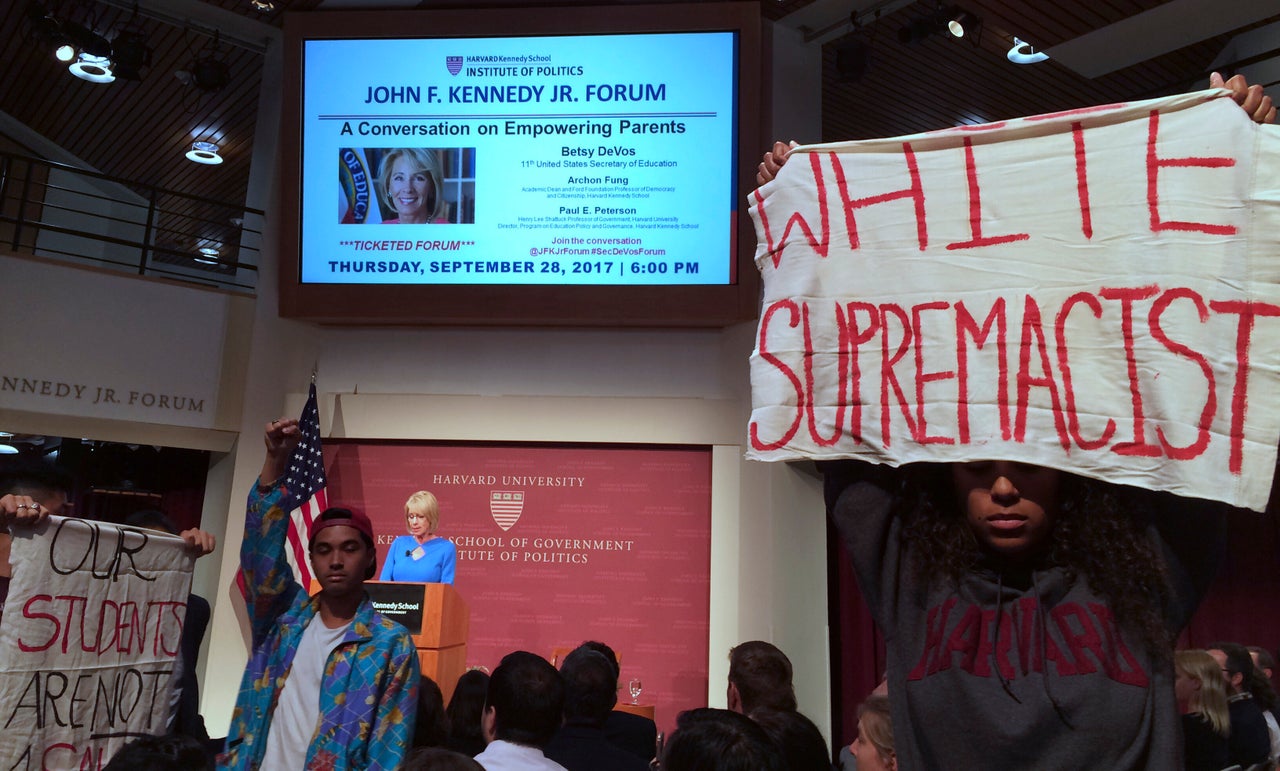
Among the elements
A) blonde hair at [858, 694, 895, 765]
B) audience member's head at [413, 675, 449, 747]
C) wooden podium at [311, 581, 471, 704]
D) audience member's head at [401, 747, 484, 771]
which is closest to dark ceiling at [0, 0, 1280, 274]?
wooden podium at [311, 581, 471, 704]

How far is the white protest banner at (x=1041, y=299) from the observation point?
1.55 m

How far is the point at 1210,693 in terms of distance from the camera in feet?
10.5

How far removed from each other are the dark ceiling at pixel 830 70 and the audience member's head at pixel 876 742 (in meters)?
4.38

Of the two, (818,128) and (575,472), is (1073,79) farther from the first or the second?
(575,472)

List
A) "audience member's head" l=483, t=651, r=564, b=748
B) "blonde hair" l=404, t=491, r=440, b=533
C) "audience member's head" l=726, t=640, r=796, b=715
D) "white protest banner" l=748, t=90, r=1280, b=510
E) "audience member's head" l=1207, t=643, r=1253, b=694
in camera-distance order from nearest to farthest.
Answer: "white protest banner" l=748, t=90, r=1280, b=510, "audience member's head" l=483, t=651, r=564, b=748, "audience member's head" l=726, t=640, r=796, b=715, "audience member's head" l=1207, t=643, r=1253, b=694, "blonde hair" l=404, t=491, r=440, b=533

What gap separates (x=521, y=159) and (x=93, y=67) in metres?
3.24

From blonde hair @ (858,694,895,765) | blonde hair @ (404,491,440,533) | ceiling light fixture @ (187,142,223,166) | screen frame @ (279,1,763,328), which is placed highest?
ceiling light fixture @ (187,142,223,166)

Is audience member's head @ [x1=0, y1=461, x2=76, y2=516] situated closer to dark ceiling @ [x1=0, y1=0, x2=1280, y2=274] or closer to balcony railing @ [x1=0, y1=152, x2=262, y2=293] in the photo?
dark ceiling @ [x1=0, y1=0, x2=1280, y2=274]

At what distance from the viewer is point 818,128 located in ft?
22.6

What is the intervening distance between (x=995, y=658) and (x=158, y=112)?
9.31 meters

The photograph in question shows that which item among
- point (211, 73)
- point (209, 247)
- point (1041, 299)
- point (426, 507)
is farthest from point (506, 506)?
point (209, 247)

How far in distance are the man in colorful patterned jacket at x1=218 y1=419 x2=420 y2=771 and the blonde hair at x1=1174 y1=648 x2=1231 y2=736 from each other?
7.60 feet

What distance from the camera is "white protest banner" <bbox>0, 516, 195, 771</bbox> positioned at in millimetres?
2326

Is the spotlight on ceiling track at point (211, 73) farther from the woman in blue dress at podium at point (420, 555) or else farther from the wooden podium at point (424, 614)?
the wooden podium at point (424, 614)
